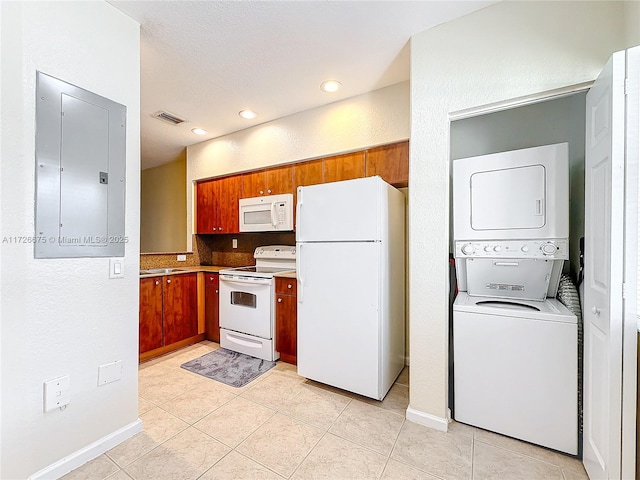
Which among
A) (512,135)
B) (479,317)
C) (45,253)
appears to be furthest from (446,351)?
(45,253)

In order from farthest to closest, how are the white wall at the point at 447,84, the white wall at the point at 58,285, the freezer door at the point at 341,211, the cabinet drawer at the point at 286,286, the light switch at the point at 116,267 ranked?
the cabinet drawer at the point at 286,286
the freezer door at the point at 341,211
the light switch at the point at 116,267
the white wall at the point at 447,84
the white wall at the point at 58,285

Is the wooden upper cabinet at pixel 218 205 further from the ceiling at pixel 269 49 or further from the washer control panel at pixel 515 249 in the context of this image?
the washer control panel at pixel 515 249

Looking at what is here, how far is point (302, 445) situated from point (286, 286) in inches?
54.6

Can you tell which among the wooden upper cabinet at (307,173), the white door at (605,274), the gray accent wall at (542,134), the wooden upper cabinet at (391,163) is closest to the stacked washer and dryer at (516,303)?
the white door at (605,274)

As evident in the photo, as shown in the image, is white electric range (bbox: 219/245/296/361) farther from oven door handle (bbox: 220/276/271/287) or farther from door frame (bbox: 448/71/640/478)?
door frame (bbox: 448/71/640/478)

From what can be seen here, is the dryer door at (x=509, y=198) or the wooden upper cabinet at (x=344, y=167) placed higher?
the wooden upper cabinet at (x=344, y=167)

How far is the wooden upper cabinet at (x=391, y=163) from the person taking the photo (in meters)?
2.59

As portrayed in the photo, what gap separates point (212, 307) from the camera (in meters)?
3.45

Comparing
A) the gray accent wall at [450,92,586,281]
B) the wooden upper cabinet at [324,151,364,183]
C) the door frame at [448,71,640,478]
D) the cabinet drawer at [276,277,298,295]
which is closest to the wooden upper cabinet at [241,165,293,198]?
the wooden upper cabinet at [324,151,364,183]

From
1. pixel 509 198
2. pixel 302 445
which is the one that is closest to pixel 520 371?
pixel 509 198

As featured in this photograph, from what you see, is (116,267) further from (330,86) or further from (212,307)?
(330,86)

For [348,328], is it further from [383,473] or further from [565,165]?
[565,165]

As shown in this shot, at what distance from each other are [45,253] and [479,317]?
251 centimetres

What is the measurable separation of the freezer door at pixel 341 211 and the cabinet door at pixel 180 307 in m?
1.75
